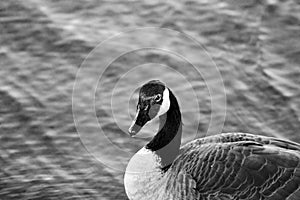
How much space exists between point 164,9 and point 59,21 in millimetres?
1855

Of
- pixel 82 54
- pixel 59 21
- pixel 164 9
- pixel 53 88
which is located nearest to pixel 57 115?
pixel 53 88

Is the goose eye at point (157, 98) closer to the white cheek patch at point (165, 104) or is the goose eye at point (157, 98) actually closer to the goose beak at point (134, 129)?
the white cheek patch at point (165, 104)

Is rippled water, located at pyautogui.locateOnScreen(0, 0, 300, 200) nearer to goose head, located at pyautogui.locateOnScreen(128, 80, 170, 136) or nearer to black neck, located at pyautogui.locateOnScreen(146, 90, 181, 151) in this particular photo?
black neck, located at pyautogui.locateOnScreen(146, 90, 181, 151)

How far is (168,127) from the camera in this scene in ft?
31.4

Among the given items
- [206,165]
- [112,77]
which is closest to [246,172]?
[206,165]

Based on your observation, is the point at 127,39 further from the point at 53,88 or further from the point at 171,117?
the point at 171,117

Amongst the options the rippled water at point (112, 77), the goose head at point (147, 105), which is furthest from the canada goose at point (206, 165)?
the rippled water at point (112, 77)

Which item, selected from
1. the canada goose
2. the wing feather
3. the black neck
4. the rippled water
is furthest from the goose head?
the rippled water

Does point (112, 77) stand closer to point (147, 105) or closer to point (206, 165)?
point (147, 105)

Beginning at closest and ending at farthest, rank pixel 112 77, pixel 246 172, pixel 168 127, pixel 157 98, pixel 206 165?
1. pixel 246 172
2. pixel 206 165
3. pixel 157 98
4. pixel 168 127
5. pixel 112 77

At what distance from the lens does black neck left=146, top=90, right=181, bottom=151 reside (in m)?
9.50

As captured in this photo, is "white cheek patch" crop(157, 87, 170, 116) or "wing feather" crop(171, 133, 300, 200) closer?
"wing feather" crop(171, 133, 300, 200)

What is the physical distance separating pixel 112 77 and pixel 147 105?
11.4 ft

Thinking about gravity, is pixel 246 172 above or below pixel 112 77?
below
